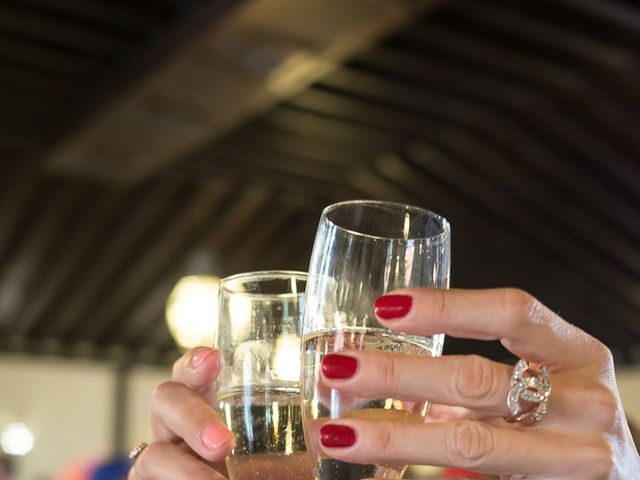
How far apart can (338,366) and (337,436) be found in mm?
50

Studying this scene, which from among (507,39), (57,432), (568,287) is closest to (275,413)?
(507,39)

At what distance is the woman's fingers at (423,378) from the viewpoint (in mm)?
808

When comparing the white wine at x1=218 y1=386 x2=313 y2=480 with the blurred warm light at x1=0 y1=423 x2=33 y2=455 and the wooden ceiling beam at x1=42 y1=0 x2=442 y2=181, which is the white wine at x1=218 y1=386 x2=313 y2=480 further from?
the blurred warm light at x1=0 y1=423 x2=33 y2=455

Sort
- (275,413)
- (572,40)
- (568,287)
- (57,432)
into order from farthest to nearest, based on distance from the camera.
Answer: (57,432)
(568,287)
(572,40)
(275,413)

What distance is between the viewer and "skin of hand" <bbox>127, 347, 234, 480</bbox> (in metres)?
1.05

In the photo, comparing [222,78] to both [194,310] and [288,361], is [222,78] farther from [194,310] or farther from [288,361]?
[288,361]

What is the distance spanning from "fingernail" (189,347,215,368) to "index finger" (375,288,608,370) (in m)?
0.29

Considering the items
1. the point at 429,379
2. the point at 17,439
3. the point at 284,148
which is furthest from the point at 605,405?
the point at 17,439

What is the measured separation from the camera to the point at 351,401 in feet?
2.78

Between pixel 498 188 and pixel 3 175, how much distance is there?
3353 millimetres

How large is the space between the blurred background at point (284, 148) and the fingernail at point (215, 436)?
344 centimetres

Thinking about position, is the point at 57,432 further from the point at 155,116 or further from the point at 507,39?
the point at 507,39

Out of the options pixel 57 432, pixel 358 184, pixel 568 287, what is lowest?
pixel 57 432

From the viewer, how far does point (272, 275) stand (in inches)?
42.9
